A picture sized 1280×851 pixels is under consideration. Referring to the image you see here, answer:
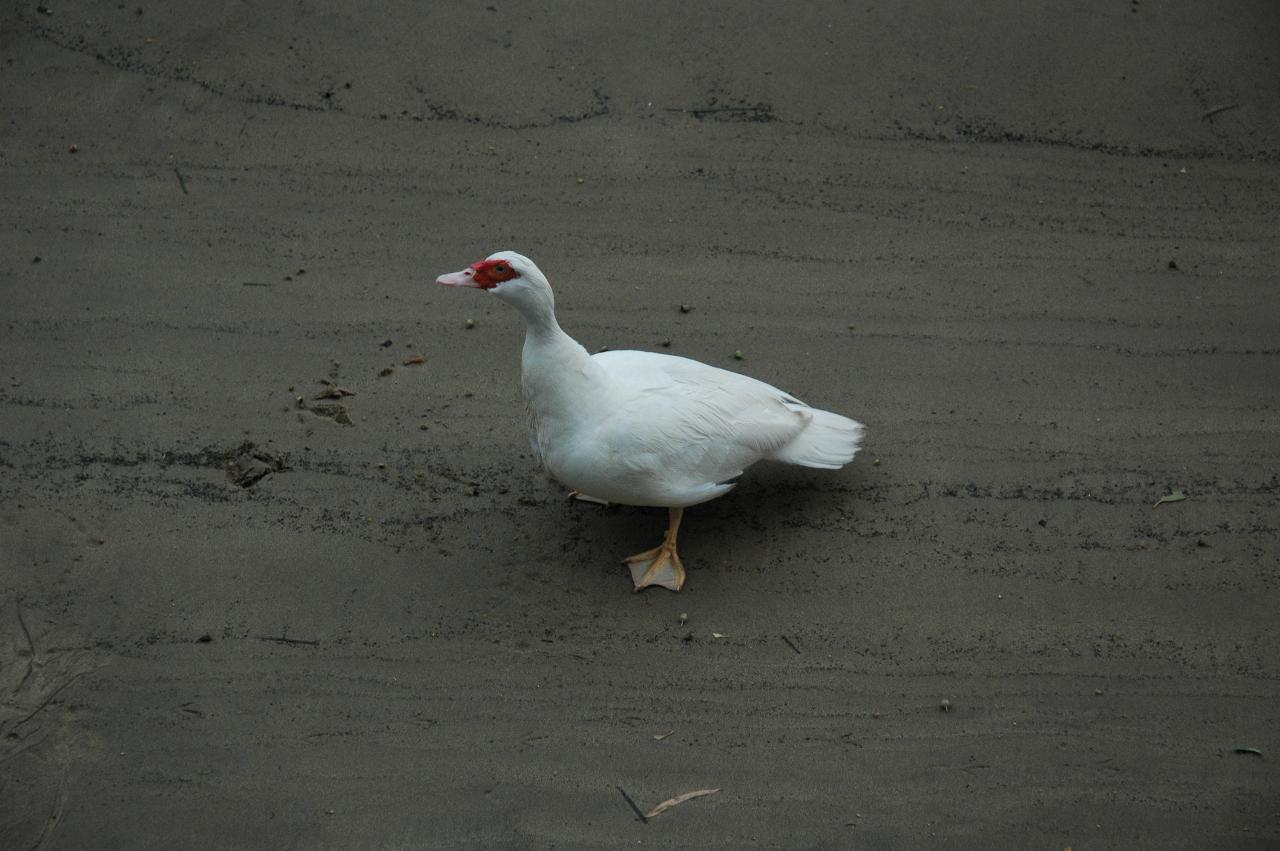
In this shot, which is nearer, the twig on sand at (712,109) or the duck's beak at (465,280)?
the duck's beak at (465,280)

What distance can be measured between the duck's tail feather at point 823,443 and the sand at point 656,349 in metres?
0.22

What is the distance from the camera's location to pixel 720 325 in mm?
4996

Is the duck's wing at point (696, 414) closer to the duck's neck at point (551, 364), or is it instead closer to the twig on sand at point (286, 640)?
the duck's neck at point (551, 364)

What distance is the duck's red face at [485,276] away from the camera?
372 cm

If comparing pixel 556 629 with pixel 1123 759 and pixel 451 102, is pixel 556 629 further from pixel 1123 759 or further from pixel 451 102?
pixel 451 102

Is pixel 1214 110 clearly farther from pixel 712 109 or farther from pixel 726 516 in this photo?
pixel 726 516

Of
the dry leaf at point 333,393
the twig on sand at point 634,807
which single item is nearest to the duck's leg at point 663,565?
the twig on sand at point 634,807

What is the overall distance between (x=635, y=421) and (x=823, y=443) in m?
0.80

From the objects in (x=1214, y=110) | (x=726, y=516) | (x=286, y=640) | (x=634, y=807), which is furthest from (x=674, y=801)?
(x=1214, y=110)

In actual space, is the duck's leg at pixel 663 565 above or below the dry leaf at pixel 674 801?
above

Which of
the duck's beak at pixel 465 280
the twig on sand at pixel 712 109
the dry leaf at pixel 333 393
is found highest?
the twig on sand at pixel 712 109

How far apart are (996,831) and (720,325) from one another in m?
2.37

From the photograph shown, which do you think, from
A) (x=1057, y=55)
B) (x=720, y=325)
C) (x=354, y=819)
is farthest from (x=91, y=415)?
(x=1057, y=55)

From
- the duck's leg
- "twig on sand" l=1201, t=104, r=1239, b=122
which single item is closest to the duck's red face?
the duck's leg
